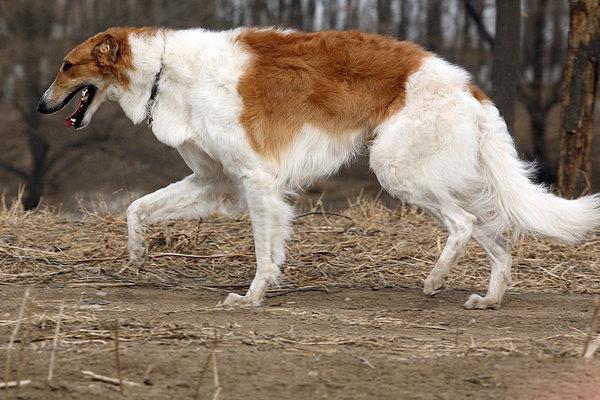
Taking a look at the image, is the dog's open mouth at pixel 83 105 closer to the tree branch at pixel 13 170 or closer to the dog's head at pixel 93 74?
the dog's head at pixel 93 74

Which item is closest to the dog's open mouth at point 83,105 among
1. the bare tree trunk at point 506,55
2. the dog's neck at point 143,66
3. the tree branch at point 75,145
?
the dog's neck at point 143,66

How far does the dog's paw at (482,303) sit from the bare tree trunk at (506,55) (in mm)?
5567

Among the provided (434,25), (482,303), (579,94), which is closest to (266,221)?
(482,303)

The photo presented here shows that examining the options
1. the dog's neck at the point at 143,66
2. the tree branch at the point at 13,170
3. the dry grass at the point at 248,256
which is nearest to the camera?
the dog's neck at the point at 143,66

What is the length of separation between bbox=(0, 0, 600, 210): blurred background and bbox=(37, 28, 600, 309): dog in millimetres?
8878

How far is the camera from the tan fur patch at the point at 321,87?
6.42 metres

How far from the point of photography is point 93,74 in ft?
22.2

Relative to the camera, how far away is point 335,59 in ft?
21.5

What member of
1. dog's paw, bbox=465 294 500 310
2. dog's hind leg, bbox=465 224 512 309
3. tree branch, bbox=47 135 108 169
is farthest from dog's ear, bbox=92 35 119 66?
tree branch, bbox=47 135 108 169

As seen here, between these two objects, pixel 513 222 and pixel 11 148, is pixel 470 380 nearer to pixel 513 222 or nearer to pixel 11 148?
pixel 513 222

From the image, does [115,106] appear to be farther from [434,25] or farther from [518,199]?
[518,199]

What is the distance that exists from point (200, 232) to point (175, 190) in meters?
1.54

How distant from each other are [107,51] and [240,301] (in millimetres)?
1915

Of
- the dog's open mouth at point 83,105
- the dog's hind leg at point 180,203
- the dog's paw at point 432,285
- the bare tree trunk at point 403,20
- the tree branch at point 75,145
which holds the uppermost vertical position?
the dog's open mouth at point 83,105
